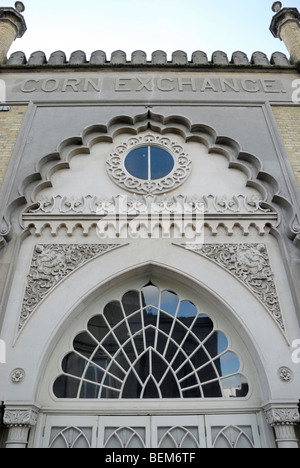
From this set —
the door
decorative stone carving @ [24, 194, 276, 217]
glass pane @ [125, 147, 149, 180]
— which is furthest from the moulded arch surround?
glass pane @ [125, 147, 149, 180]

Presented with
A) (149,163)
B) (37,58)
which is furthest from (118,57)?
(149,163)

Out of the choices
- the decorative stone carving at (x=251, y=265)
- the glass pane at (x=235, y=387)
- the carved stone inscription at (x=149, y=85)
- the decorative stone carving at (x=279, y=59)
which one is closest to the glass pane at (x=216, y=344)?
the glass pane at (x=235, y=387)

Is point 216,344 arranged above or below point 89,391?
above

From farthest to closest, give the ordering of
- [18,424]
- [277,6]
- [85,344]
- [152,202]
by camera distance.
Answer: [277,6], [152,202], [85,344], [18,424]

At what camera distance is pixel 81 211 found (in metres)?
5.25

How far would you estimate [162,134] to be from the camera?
6348 mm

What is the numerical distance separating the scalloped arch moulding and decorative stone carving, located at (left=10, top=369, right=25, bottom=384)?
179 centimetres

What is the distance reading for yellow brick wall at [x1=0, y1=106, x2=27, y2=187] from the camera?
227 inches

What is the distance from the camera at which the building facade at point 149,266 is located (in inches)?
161

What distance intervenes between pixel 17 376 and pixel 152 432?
68.8 inches

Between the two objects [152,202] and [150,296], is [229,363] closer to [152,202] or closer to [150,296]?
[150,296]

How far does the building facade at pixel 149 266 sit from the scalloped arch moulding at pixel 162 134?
3 cm
